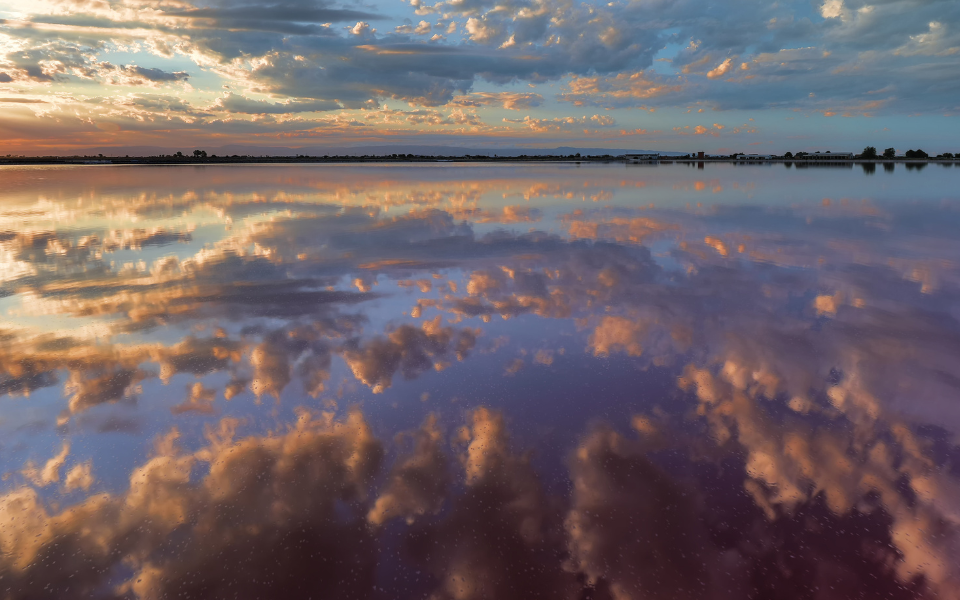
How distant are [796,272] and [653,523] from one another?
12187 millimetres

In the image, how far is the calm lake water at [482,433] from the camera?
449cm

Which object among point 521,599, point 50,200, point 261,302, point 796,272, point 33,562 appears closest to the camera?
point 521,599

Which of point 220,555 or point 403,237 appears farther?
point 403,237

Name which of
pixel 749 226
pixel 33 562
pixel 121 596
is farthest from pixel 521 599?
pixel 749 226

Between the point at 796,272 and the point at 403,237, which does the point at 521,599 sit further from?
the point at 403,237

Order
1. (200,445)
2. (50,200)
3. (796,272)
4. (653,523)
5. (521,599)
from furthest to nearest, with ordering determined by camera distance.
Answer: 1. (50,200)
2. (796,272)
3. (200,445)
4. (653,523)
5. (521,599)

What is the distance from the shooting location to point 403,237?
20.8 meters

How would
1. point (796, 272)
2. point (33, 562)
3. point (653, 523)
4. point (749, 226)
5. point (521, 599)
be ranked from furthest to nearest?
point (749, 226) → point (796, 272) → point (653, 523) → point (33, 562) → point (521, 599)

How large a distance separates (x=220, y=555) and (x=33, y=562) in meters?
1.52

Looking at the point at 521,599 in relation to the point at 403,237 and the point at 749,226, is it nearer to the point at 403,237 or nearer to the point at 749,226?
the point at 403,237

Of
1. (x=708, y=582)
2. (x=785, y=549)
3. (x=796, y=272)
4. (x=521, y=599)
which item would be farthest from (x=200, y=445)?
(x=796, y=272)

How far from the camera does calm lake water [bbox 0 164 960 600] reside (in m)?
4.49

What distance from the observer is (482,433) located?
6465 mm

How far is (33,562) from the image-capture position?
15.0 feet
